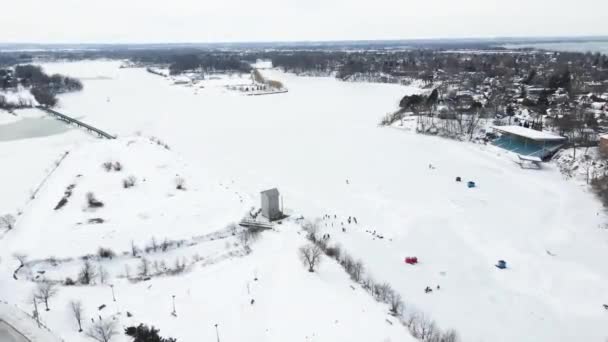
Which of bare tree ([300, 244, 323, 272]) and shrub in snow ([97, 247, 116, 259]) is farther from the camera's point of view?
shrub in snow ([97, 247, 116, 259])

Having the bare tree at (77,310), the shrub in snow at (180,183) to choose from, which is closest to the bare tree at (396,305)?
the bare tree at (77,310)

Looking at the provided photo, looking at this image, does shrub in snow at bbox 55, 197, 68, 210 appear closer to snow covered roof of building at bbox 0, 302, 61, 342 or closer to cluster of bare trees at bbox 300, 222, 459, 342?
snow covered roof of building at bbox 0, 302, 61, 342

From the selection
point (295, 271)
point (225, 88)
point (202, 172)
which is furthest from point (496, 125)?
point (225, 88)

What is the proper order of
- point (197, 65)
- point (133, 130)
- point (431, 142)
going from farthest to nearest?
point (197, 65), point (133, 130), point (431, 142)

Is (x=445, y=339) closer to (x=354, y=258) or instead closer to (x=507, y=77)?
(x=354, y=258)

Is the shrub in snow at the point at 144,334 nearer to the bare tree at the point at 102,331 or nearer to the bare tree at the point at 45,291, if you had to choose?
the bare tree at the point at 102,331

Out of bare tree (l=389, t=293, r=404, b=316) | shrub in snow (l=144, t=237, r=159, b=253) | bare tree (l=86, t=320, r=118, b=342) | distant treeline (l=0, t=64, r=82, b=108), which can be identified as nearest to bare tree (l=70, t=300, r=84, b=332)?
bare tree (l=86, t=320, r=118, b=342)
